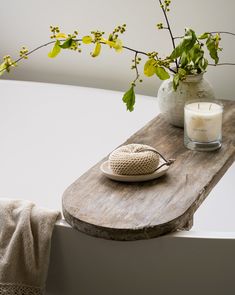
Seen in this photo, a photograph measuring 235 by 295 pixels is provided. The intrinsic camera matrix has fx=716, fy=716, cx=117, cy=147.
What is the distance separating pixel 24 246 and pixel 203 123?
1.88 feet

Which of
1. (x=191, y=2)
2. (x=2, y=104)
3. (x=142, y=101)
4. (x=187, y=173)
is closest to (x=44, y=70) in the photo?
(x=2, y=104)

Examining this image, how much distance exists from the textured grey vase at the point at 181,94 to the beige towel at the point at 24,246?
574 mm

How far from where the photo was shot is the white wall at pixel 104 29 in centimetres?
243

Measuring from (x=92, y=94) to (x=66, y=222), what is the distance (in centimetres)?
112

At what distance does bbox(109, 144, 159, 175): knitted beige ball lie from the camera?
166 cm

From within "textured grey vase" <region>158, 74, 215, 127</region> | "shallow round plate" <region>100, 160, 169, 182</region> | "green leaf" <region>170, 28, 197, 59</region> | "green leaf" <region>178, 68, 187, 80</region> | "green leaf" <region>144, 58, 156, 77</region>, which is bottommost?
"shallow round plate" <region>100, 160, 169, 182</region>

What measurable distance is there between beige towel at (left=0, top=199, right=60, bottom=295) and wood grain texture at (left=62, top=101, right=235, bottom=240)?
61 millimetres

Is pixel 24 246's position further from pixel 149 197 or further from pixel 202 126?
pixel 202 126

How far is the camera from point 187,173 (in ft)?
5.70

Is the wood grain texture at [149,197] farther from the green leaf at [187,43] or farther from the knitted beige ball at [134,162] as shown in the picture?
the green leaf at [187,43]

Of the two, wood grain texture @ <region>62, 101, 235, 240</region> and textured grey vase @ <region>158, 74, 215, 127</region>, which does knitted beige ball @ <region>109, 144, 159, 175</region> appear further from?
textured grey vase @ <region>158, 74, 215, 127</region>

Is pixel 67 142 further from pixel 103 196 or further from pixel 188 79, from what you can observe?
pixel 103 196

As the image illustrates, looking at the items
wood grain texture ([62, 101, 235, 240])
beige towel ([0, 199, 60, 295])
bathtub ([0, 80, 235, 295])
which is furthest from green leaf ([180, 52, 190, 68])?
beige towel ([0, 199, 60, 295])

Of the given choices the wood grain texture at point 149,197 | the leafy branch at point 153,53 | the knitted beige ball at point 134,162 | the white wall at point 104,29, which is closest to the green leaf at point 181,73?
Answer: the leafy branch at point 153,53
